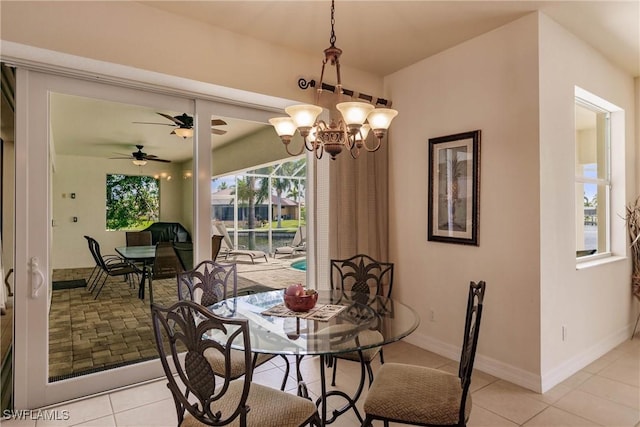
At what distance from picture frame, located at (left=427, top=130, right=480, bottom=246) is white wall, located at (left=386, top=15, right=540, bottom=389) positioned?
0.07 m

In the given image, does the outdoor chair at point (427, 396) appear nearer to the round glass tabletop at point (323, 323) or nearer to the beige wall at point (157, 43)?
the round glass tabletop at point (323, 323)

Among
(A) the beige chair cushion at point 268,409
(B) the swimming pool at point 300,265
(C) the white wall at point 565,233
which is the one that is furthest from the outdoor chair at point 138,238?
(C) the white wall at point 565,233

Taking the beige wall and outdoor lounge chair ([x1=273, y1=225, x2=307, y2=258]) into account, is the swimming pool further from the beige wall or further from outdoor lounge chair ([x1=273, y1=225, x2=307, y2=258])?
the beige wall

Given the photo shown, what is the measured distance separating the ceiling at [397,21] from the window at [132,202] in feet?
4.41

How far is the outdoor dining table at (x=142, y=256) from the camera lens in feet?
10.0

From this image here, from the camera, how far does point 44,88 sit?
8.38 ft

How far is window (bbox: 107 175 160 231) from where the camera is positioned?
2980mm

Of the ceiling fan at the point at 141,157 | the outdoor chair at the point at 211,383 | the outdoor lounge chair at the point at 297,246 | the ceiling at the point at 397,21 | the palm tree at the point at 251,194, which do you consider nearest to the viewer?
the outdoor chair at the point at 211,383

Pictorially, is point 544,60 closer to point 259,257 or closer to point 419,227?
point 419,227

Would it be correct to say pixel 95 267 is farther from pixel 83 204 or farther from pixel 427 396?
pixel 427 396

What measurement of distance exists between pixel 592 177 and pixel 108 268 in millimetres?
4558

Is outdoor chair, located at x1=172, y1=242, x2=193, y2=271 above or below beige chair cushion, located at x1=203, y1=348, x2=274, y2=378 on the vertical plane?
above

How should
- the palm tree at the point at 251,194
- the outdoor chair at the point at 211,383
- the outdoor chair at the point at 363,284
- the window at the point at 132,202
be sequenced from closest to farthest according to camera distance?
the outdoor chair at the point at 211,383, the outdoor chair at the point at 363,284, the window at the point at 132,202, the palm tree at the point at 251,194

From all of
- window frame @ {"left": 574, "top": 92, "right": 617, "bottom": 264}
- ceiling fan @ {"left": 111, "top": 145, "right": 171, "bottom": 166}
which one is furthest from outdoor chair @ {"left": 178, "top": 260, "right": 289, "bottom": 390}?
window frame @ {"left": 574, "top": 92, "right": 617, "bottom": 264}
